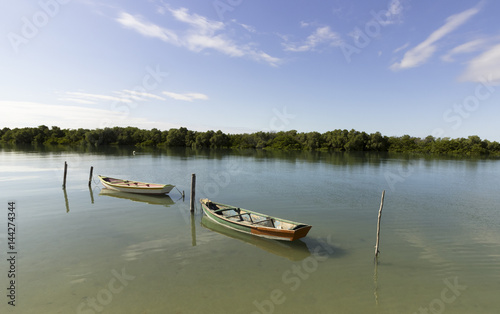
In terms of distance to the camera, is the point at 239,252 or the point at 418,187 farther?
the point at 418,187

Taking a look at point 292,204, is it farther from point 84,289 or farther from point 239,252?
point 84,289

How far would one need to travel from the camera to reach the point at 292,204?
1066 inches

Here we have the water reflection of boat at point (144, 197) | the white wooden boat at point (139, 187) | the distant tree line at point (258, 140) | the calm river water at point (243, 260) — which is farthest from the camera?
the distant tree line at point (258, 140)

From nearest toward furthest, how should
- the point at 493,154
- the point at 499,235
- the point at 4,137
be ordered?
the point at 499,235 → the point at 493,154 → the point at 4,137

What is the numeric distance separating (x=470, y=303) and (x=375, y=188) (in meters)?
27.2

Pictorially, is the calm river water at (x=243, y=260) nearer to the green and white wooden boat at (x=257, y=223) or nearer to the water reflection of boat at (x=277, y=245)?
the water reflection of boat at (x=277, y=245)

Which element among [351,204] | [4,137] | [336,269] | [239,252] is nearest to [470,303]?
[336,269]

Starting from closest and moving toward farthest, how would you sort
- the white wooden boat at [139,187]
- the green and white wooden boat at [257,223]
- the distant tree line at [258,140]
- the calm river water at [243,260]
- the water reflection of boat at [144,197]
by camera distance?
the calm river water at [243,260], the green and white wooden boat at [257,223], the water reflection of boat at [144,197], the white wooden boat at [139,187], the distant tree line at [258,140]

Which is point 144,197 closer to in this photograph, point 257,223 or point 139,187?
point 139,187

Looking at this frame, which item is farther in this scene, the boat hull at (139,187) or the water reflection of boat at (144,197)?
the boat hull at (139,187)

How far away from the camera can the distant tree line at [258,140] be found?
135513 mm

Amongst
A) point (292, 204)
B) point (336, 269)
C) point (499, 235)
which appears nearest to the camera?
point (336, 269)

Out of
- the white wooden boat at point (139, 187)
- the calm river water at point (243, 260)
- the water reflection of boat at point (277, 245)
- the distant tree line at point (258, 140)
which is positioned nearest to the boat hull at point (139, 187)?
the white wooden boat at point (139, 187)

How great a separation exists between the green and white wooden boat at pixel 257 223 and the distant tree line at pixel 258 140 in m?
133
